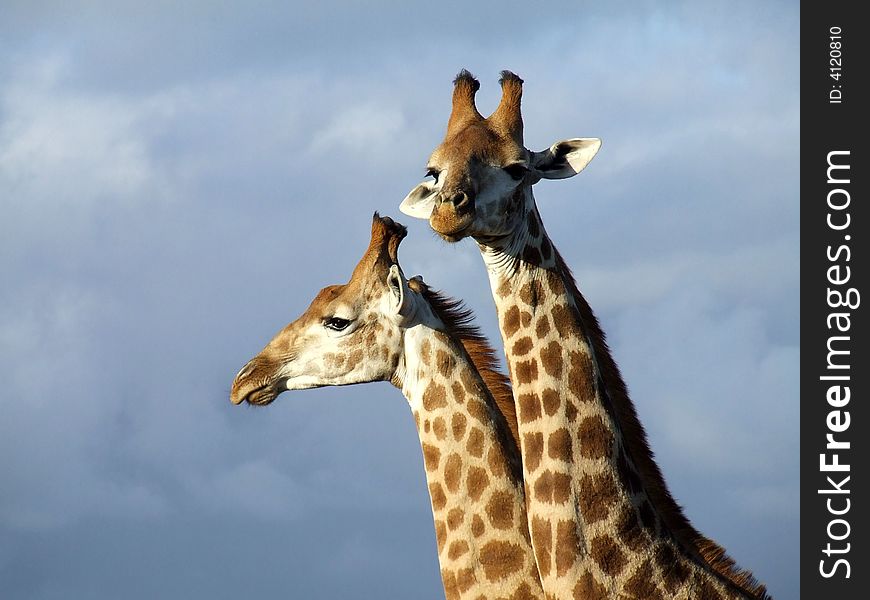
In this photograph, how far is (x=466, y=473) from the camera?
1238 centimetres

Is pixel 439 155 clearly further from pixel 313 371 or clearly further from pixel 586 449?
pixel 313 371

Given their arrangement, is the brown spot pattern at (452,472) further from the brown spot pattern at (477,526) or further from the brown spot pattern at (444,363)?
the brown spot pattern at (444,363)

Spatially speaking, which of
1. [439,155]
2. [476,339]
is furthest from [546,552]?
[476,339]

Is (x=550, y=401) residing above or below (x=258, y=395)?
below

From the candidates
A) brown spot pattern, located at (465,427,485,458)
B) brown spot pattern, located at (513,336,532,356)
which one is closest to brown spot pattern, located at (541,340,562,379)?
brown spot pattern, located at (513,336,532,356)

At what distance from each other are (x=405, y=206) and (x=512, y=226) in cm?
96

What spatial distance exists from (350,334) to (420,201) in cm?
303

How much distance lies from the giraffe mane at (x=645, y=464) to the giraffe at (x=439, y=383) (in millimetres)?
1583

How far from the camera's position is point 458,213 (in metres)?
9.84

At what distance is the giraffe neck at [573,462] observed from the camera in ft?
32.1

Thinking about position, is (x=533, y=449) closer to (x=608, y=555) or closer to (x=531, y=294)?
(x=608, y=555)

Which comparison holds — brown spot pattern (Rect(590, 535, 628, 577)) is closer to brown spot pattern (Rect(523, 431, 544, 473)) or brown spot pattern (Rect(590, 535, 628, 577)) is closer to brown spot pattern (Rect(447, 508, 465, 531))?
brown spot pattern (Rect(523, 431, 544, 473))

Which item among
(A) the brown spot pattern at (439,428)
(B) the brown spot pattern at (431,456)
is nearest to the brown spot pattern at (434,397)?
(A) the brown spot pattern at (439,428)

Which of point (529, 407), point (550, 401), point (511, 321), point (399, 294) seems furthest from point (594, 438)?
point (399, 294)
